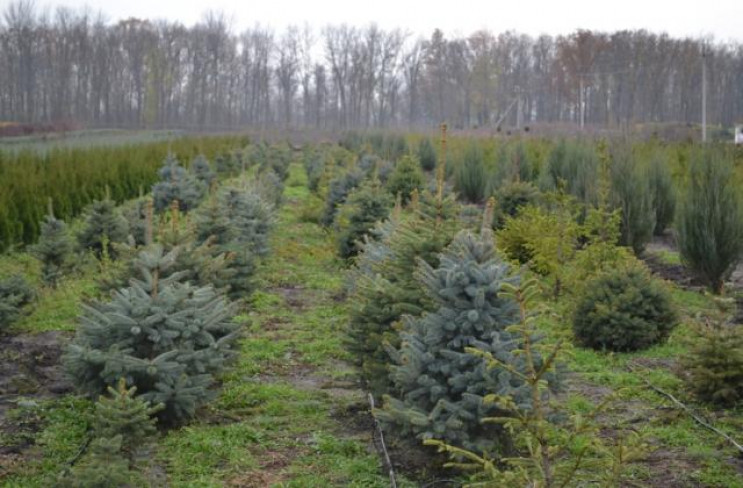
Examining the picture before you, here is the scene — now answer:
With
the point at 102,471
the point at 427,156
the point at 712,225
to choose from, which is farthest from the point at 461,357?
the point at 427,156

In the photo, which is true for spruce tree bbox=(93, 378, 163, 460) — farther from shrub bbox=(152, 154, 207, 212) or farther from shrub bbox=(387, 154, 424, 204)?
shrub bbox=(387, 154, 424, 204)

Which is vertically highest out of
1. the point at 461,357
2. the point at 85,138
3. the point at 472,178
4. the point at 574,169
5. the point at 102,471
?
the point at 85,138

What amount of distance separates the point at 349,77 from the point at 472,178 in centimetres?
5592

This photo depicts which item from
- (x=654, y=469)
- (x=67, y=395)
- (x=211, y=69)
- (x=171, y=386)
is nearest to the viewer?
(x=654, y=469)

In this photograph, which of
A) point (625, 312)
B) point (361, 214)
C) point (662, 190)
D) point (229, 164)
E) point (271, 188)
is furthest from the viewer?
point (229, 164)

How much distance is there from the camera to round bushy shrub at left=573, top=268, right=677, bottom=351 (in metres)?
7.45

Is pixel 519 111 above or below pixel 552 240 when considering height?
above

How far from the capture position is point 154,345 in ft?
17.2

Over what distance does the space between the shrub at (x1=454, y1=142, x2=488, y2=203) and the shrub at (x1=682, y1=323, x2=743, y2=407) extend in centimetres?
1473

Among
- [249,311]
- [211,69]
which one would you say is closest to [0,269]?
[249,311]

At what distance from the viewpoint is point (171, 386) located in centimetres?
520

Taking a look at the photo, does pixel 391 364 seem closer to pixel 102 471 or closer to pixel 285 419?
pixel 285 419

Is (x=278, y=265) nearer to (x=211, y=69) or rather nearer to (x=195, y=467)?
(x=195, y=467)

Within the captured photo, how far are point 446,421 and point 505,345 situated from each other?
19.4 inches
